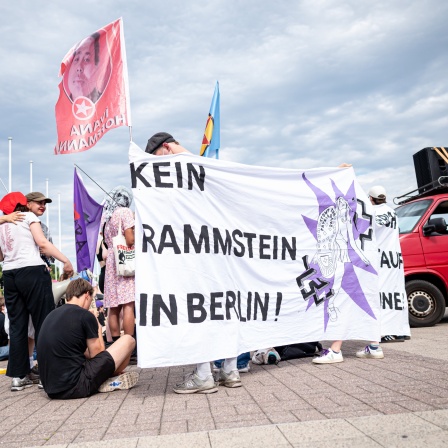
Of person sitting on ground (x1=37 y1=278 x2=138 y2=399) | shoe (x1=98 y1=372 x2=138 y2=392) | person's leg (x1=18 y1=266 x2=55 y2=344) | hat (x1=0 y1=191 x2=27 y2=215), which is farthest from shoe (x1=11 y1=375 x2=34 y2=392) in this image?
hat (x1=0 y1=191 x2=27 y2=215)

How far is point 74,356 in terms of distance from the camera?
481 cm

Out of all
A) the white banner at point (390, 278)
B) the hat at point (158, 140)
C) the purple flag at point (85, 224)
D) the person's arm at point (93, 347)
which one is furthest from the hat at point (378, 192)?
the purple flag at point (85, 224)

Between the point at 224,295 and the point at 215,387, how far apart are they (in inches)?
32.2

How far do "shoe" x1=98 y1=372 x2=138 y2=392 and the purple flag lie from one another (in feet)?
20.8

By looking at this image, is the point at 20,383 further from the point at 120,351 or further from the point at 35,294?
the point at 120,351

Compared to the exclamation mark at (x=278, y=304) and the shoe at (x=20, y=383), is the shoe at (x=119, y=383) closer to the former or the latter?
the shoe at (x=20, y=383)

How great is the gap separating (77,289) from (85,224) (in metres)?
6.68

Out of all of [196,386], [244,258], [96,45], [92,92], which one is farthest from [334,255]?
[96,45]

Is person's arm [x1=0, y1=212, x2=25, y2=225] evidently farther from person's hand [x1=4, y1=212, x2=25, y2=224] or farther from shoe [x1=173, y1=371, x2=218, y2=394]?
shoe [x1=173, y1=371, x2=218, y2=394]

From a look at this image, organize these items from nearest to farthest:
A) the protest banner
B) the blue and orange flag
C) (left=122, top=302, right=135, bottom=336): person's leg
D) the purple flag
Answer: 1. (left=122, top=302, right=135, bottom=336): person's leg
2. the protest banner
3. the blue and orange flag
4. the purple flag

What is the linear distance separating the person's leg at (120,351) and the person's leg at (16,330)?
113 cm

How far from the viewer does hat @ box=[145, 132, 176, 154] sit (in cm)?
528

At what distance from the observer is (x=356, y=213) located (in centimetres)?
641

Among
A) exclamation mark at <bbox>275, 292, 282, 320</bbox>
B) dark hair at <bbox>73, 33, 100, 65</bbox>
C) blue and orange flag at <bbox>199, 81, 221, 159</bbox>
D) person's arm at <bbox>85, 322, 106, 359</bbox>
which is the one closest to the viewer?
person's arm at <bbox>85, 322, 106, 359</bbox>
